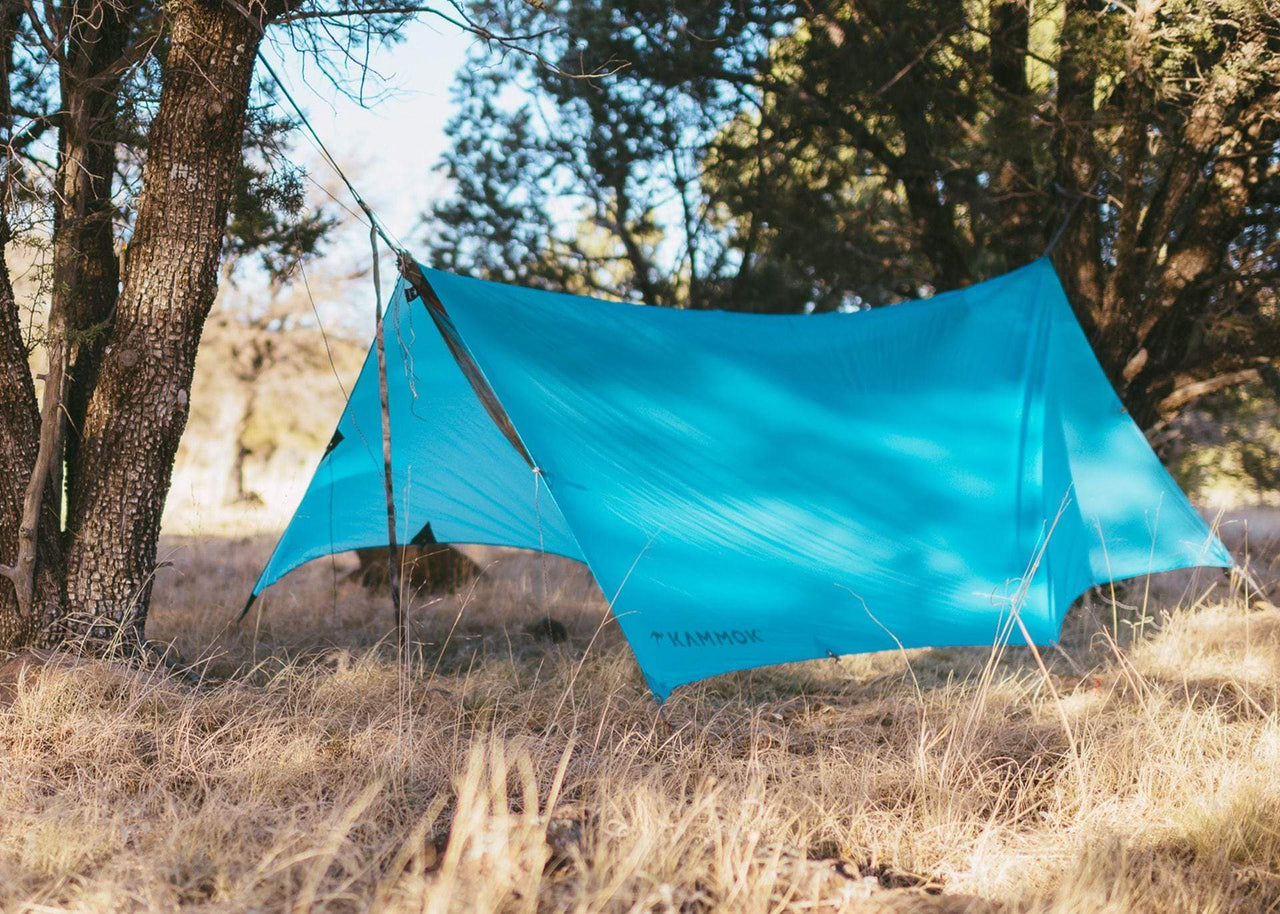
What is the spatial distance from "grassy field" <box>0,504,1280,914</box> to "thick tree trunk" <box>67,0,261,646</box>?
1.08ft

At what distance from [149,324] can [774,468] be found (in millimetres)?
2155

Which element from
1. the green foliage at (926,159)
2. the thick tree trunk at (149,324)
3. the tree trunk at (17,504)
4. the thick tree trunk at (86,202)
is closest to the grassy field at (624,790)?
the tree trunk at (17,504)

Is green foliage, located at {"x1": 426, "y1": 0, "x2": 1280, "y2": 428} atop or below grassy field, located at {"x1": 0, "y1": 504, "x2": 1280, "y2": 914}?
atop

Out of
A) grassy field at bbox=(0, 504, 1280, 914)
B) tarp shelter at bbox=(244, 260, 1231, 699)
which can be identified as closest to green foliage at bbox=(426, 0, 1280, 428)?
tarp shelter at bbox=(244, 260, 1231, 699)

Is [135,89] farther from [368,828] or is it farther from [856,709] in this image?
[856,709]

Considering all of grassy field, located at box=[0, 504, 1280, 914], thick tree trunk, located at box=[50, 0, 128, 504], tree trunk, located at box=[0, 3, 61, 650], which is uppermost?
thick tree trunk, located at box=[50, 0, 128, 504]

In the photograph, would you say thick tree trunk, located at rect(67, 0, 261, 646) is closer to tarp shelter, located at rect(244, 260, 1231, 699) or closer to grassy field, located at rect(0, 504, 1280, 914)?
grassy field, located at rect(0, 504, 1280, 914)

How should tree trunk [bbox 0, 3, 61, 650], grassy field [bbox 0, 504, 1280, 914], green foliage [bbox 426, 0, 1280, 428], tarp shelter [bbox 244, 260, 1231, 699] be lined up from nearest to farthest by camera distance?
1. grassy field [bbox 0, 504, 1280, 914]
2. tree trunk [bbox 0, 3, 61, 650]
3. tarp shelter [bbox 244, 260, 1231, 699]
4. green foliage [bbox 426, 0, 1280, 428]

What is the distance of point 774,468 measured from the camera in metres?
3.65

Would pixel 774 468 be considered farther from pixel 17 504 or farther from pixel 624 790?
pixel 17 504

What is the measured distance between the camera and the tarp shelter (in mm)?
3291

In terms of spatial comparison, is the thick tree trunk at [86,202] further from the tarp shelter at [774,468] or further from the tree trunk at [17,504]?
the tarp shelter at [774,468]

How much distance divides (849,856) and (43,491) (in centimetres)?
261

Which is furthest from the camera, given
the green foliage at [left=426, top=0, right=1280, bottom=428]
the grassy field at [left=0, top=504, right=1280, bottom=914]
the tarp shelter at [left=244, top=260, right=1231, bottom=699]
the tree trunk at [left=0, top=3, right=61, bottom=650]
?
the green foliage at [left=426, top=0, right=1280, bottom=428]
